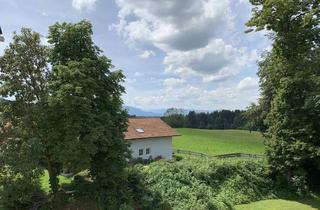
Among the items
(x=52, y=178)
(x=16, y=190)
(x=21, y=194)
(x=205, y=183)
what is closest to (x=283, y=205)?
(x=205, y=183)

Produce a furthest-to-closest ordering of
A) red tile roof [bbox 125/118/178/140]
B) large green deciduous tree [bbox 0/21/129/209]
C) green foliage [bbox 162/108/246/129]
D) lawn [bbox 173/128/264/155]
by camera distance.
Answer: green foliage [bbox 162/108/246/129] < lawn [bbox 173/128/264/155] < red tile roof [bbox 125/118/178/140] < large green deciduous tree [bbox 0/21/129/209]

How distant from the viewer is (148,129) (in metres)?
38.3

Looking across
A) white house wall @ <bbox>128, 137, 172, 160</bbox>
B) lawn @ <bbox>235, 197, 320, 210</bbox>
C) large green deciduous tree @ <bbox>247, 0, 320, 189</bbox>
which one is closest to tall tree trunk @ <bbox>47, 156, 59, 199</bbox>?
lawn @ <bbox>235, 197, 320, 210</bbox>

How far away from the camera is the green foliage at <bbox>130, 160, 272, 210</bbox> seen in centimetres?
1758

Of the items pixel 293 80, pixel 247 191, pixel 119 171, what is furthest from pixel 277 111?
pixel 119 171

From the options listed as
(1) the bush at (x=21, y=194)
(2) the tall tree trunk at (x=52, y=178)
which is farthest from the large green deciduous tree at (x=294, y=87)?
(1) the bush at (x=21, y=194)

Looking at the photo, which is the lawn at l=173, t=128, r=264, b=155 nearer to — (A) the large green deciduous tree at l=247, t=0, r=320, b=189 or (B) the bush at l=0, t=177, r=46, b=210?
(A) the large green deciduous tree at l=247, t=0, r=320, b=189

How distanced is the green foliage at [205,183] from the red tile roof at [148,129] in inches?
560

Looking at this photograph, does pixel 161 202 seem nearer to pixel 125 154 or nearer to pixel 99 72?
pixel 125 154

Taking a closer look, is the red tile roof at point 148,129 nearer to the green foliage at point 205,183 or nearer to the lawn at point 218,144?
the lawn at point 218,144

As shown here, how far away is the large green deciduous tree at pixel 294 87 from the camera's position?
66.6 ft

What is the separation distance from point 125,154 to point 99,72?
439 centimetres

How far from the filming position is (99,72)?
15539 millimetres

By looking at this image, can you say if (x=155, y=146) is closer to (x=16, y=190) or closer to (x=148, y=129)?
(x=148, y=129)
